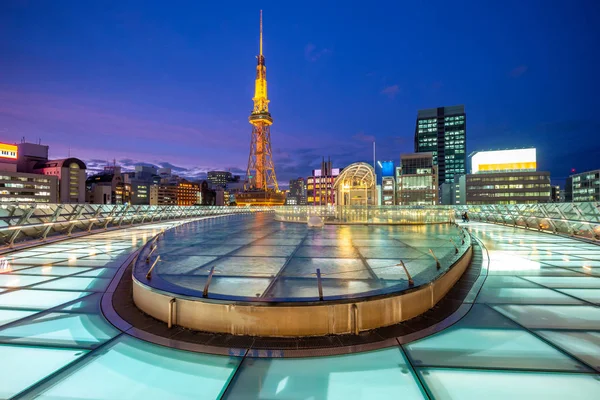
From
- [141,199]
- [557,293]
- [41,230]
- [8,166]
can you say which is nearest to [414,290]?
[557,293]

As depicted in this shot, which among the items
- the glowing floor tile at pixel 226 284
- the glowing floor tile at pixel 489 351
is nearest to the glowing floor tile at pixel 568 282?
the glowing floor tile at pixel 489 351

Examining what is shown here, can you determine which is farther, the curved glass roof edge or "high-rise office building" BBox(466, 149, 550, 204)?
Answer: "high-rise office building" BBox(466, 149, 550, 204)

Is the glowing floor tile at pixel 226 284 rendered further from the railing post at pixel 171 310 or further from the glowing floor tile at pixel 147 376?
the glowing floor tile at pixel 147 376

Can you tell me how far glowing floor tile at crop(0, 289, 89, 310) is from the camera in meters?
5.44

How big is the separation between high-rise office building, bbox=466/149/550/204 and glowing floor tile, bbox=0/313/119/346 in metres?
127

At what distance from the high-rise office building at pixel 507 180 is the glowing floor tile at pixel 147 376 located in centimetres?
12653

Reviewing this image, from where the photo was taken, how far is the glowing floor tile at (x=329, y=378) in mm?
3031

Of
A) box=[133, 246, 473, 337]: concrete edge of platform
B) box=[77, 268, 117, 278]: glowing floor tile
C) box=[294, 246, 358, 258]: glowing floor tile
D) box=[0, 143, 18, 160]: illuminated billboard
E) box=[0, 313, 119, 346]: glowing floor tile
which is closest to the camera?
box=[0, 313, 119, 346]: glowing floor tile

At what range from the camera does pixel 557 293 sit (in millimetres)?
6223

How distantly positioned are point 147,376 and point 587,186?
168422 millimetres

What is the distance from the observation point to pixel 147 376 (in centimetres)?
333

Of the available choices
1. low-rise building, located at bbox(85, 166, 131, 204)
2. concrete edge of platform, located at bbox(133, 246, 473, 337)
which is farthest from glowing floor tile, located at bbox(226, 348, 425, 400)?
low-rise building, located at bbox(85, 166, 131, 204)

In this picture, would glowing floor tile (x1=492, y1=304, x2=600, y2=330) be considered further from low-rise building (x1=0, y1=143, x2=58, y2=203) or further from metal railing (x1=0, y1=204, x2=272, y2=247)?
low-rise building (x1=0, y1=143, x2=58, y2=203)

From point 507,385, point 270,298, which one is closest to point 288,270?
point 270,298
